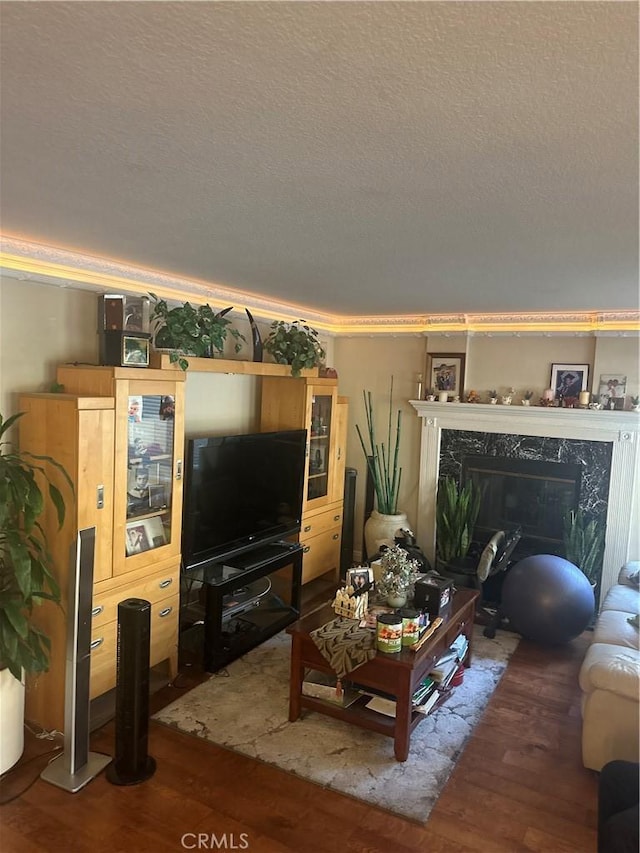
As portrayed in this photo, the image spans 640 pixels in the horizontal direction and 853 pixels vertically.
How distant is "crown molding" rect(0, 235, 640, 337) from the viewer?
2834mm

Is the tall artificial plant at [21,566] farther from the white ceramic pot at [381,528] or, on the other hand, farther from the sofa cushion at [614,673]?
the white ceramic pot at [381,528]

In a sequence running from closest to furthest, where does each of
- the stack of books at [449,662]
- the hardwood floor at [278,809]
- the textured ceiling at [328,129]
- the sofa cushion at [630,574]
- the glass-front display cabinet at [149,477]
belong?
1. the textured ceiling at [328,129]
2. the hardwood floor at [278,809]
3. the glass-front display cabinet at [149,477]
4. the stack of books at [449,662]
5. the sofa cushion at [630,574]

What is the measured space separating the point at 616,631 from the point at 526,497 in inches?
69.6

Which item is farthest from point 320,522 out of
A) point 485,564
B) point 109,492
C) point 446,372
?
point 109,492

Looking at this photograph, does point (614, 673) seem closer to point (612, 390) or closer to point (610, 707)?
point (610, 707)

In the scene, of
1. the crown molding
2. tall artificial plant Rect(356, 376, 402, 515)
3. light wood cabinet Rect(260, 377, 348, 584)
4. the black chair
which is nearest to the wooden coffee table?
the black chair

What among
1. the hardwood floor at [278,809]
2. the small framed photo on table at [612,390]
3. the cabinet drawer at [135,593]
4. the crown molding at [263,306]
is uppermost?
the crown molding at [263,306]

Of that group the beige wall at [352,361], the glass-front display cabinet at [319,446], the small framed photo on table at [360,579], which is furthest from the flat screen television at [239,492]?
the small framed photo on table at [360,579]

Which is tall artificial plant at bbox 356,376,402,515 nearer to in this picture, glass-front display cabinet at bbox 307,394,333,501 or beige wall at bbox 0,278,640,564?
beige wall at bbox 0,278,640,564

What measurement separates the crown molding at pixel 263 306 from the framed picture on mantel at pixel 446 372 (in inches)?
7.6

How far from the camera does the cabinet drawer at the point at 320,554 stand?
4586mm

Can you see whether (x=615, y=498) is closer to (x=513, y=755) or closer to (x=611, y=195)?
(x=513, y=755)

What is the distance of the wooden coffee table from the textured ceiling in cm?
190

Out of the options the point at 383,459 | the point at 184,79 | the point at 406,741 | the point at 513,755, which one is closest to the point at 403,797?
the point at 406,741
